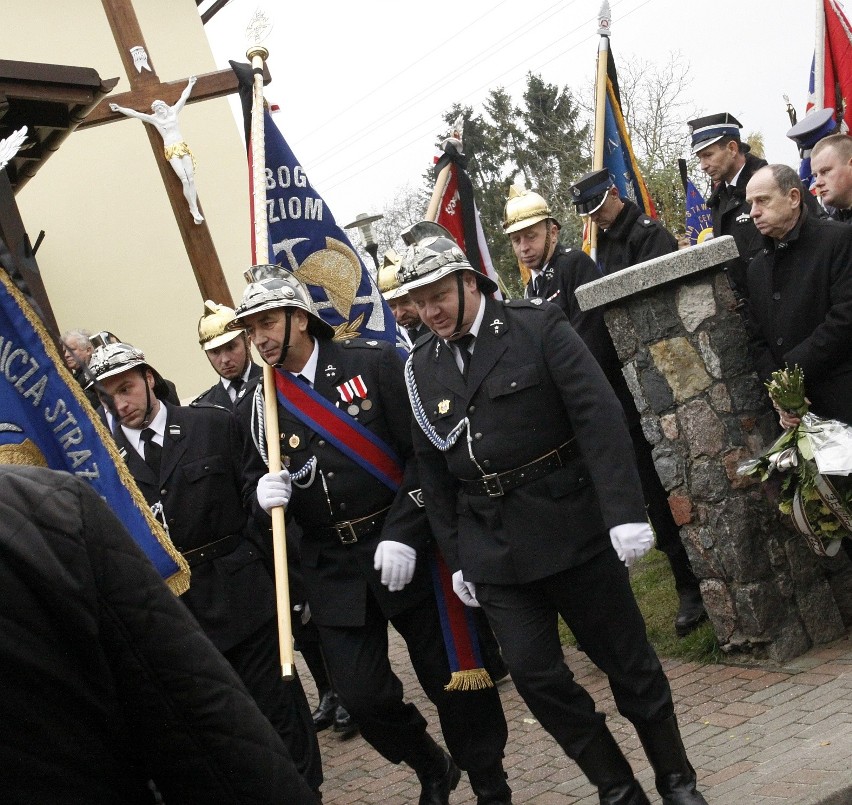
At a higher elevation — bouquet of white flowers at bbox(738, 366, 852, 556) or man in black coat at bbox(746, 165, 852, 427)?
man in black coat at bbox(746, 165, 852, 427)

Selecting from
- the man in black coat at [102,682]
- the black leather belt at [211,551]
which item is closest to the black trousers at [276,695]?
the black leather belt at [211,551]

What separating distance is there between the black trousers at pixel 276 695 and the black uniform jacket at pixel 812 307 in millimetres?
2665

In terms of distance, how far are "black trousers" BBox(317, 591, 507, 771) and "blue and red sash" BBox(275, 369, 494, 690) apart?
8 centimetres

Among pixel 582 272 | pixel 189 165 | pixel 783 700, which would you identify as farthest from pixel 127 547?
pixel 189 165

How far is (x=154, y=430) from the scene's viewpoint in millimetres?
5973

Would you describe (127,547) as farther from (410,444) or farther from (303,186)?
(303,186)

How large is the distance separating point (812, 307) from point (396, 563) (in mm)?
2361

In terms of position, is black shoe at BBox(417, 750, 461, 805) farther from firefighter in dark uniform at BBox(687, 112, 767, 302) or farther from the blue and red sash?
firefighter in dark uniform at BBox(687, 112, 767, 302)

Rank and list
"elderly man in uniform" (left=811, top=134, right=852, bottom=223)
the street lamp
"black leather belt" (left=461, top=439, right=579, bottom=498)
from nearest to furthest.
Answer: "black leather belt" (left=461, top=439, right=579, bottom=498), "elderly man in uniform" (left=811, top=134, right=852, bottom=223), the street lamp

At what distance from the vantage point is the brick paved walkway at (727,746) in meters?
4.62

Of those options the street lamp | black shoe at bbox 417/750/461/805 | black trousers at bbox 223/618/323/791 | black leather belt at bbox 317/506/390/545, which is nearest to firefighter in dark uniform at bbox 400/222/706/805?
black leather belt at bbox 317/506/390/545

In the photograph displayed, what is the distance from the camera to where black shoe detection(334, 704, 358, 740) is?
7259 mm

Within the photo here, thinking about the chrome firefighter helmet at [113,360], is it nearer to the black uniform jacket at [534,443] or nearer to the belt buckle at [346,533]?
the belt buckle at [346,533]

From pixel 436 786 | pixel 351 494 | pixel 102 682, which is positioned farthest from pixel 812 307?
pixel 102 682
